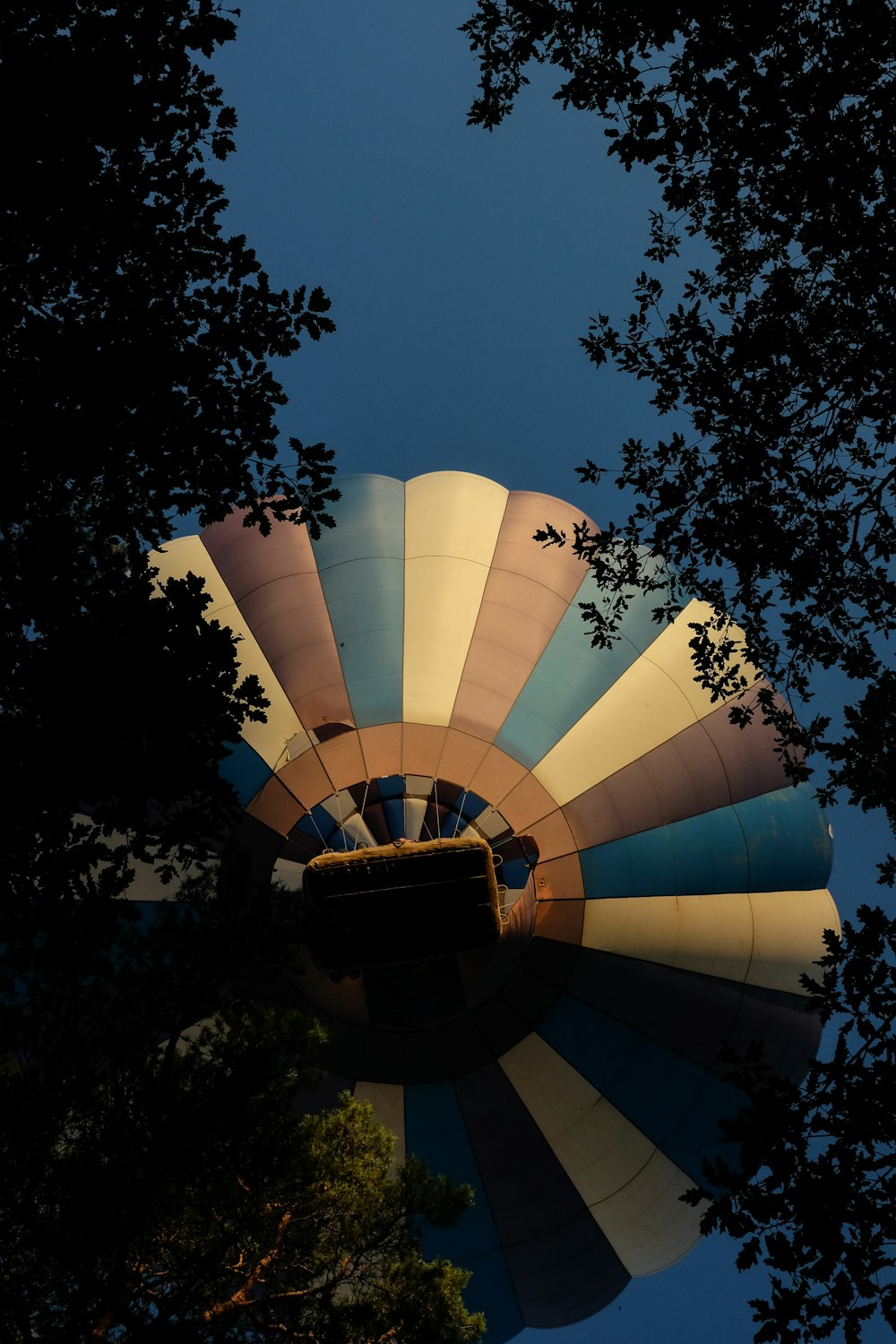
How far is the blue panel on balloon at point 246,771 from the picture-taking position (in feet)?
34.6

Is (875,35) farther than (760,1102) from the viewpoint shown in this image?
Yes

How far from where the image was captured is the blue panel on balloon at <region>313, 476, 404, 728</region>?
10.8 m

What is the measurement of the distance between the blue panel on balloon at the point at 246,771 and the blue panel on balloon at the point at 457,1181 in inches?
141

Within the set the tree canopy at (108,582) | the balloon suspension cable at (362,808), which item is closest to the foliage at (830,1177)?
the tree canopy at (108,582)

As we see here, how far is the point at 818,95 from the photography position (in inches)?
214

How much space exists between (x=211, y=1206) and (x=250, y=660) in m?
5.49

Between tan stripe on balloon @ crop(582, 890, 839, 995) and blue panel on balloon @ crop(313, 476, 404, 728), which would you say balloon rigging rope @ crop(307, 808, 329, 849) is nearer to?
blue panel on balloon @ crop(313, 476, 404, 728)

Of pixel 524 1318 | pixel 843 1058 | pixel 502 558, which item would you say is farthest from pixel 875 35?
pixel 524 1318

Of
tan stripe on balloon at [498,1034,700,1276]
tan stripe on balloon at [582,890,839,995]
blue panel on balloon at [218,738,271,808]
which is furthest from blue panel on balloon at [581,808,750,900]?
blue panel on balloon at [218,738,271,808]

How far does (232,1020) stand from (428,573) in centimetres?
542

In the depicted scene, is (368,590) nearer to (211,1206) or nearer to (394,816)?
(394,816)

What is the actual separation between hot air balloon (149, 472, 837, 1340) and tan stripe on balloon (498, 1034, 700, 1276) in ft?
0.09

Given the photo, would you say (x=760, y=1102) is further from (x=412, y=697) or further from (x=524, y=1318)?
(x=524, y=1318)

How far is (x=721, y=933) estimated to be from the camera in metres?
10.8
